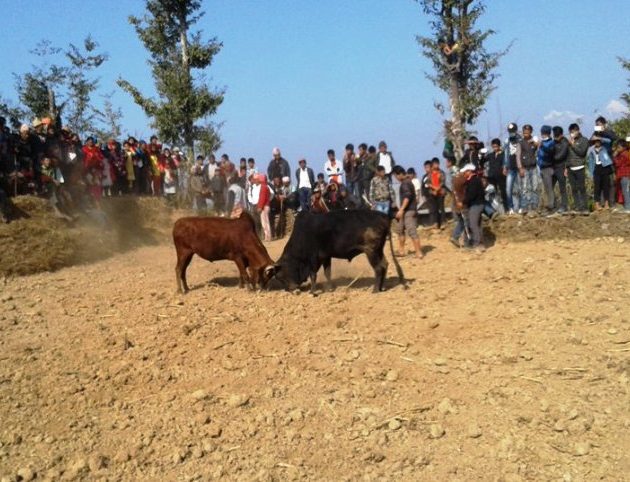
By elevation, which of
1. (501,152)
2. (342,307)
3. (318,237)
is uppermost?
(501,152)

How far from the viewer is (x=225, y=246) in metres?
11.4

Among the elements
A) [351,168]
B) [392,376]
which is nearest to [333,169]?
[351,168]

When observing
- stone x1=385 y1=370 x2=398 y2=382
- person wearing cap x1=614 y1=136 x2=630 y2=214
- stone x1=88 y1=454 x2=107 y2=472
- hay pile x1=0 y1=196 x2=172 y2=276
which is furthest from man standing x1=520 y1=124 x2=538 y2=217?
stone x1=88 y1=454 x2=107 y2=472

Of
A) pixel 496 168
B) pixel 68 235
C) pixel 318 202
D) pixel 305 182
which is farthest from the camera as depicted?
pixel 305 182

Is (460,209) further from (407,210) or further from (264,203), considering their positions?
(264,203)

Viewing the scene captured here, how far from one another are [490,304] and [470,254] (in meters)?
4.69

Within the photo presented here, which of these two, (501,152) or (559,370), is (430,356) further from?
(501,152)

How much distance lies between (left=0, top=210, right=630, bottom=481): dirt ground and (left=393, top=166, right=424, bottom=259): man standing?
3.07m

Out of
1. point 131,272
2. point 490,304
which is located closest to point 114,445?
point 490,304

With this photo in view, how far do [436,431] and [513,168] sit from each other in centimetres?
998

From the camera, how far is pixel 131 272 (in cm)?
1328

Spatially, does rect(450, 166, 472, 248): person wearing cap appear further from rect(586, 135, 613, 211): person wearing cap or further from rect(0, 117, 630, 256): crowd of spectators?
rect(586, 135, 613, 211): person wearing cap

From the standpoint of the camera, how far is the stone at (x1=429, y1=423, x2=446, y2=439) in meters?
6.03

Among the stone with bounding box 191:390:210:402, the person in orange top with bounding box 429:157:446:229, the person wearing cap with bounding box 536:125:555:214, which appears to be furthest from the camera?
the person in orange top with bounding box 429:157:446:229
